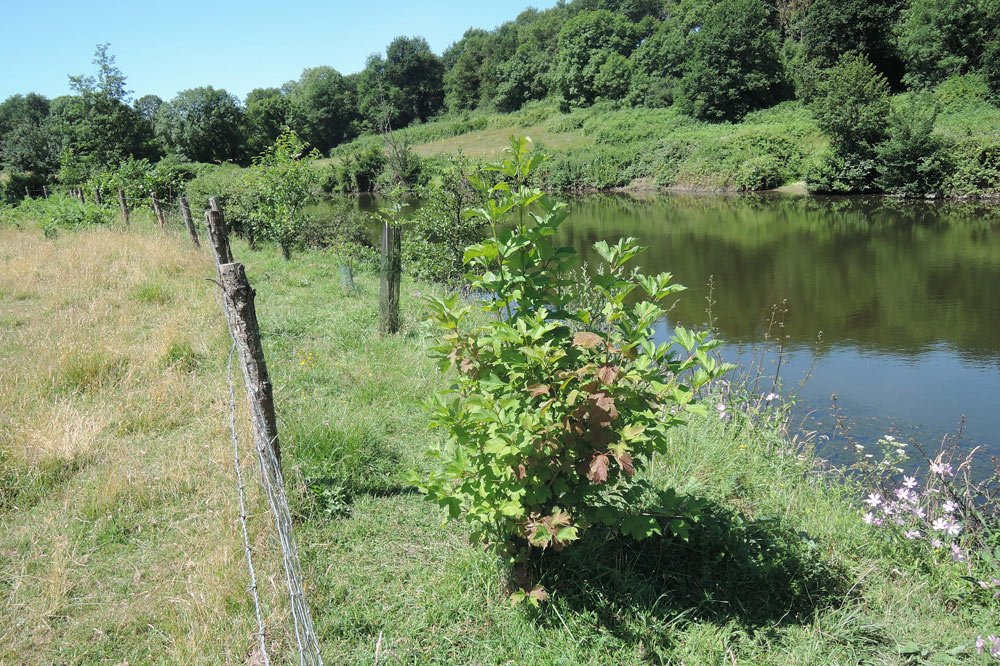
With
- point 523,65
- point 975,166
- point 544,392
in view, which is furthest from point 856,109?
point 523,65

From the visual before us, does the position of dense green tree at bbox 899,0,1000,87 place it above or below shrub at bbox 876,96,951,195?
above

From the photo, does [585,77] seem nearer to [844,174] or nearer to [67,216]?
[844,174]

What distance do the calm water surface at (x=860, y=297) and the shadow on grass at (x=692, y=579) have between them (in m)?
3.69

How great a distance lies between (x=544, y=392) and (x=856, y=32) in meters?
49.8

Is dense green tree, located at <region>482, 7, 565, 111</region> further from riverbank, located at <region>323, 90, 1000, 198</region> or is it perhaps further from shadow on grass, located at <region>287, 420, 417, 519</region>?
shadow on grass, located at <region>287, 420, 417, 519</region>

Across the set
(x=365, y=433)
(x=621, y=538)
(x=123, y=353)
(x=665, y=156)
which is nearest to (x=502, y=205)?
(x=621, y=538)

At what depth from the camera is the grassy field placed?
105 inches

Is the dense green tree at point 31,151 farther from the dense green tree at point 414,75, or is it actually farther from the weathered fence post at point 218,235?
the weathered fence post at point 218,235

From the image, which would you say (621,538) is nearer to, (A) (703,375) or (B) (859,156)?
(A) (703,375)

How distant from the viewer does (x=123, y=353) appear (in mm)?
5785

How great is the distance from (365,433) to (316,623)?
1.67m

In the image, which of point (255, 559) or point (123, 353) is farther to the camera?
point (123, 353)

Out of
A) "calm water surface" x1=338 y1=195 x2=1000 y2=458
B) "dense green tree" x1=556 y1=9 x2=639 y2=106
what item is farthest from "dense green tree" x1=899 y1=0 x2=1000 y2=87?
"dense green tree" x1=556 y1=9 x2=639 y2=106

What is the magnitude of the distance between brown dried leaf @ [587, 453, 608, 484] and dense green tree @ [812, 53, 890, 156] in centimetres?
2911
